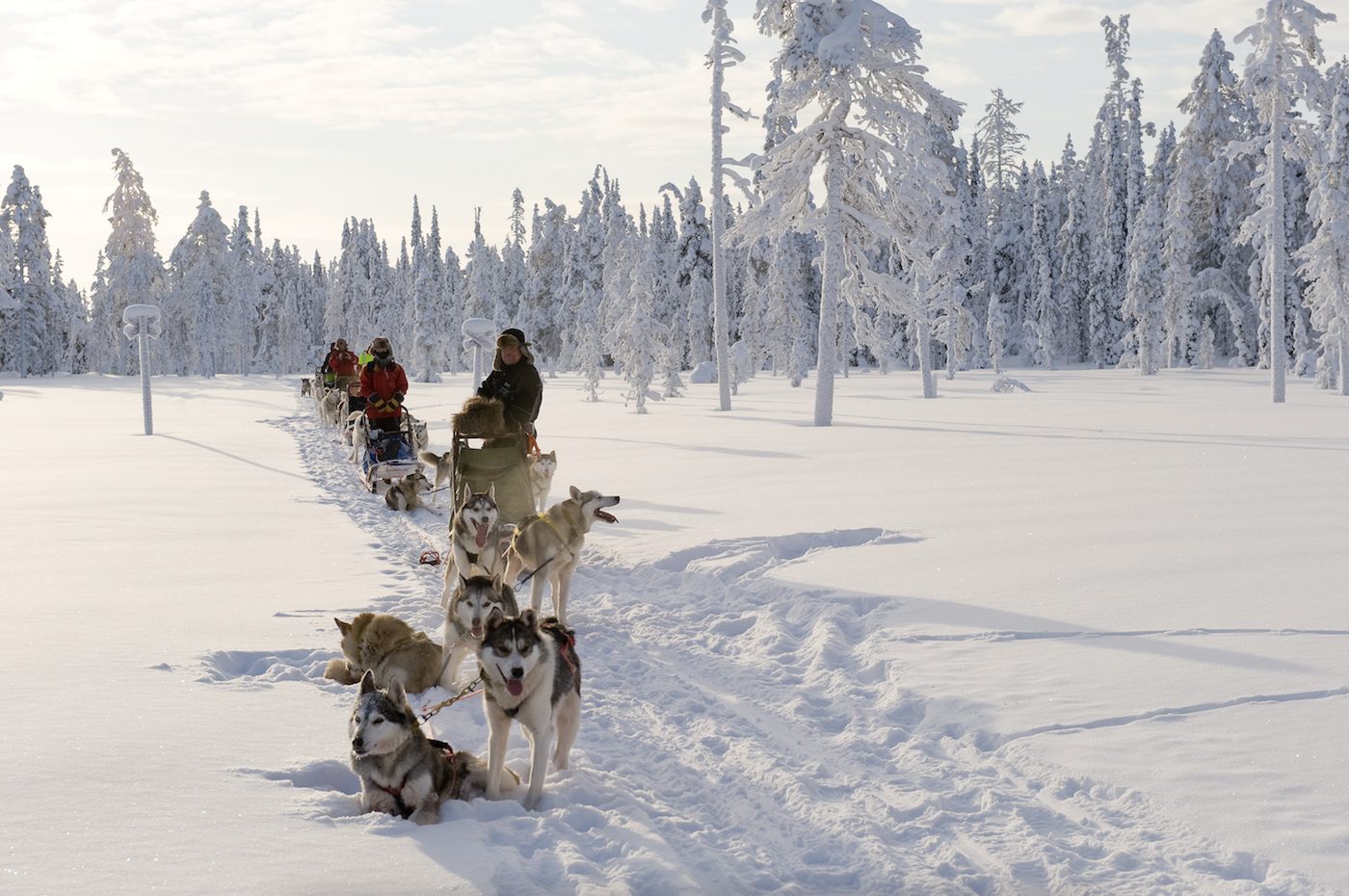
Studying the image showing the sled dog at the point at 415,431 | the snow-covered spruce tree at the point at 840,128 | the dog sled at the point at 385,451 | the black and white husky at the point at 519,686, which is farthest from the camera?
Answer: the snow-covered spruce tree at the point at 840,128

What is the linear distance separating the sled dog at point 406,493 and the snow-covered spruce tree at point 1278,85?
77.3 feet

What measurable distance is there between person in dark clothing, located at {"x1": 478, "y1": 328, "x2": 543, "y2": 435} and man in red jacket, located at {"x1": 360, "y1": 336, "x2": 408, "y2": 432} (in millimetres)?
7071

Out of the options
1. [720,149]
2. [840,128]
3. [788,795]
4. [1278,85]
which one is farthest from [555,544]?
[1278,85]

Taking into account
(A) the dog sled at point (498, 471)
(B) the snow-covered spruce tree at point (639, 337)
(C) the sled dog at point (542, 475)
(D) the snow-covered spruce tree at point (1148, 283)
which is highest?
(D) the snow-covered spruce tree at point (1148, 283)

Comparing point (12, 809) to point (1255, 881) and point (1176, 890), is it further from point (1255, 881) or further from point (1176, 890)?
point (1255, 881)

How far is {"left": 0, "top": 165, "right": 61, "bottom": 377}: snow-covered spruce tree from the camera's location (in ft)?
194

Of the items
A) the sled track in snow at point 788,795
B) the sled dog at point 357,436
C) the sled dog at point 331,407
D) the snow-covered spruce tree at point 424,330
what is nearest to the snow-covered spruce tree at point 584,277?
the snow-covered spruce tree at point 424,330

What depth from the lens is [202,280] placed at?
68.2 m

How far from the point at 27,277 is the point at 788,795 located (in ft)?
223

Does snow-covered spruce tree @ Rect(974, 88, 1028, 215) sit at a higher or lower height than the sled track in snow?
higher

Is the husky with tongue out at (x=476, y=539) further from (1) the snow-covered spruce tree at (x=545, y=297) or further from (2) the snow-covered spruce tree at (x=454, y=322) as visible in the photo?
(2) the snow-covered spruce tree at (x=454, y=322)

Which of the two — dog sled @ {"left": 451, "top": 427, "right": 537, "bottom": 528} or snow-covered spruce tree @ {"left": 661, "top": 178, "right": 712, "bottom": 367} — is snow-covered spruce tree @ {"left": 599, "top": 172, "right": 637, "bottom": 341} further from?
dog sled @ {"left": 451, "top": 427, "right": 537, "bottom": 528}

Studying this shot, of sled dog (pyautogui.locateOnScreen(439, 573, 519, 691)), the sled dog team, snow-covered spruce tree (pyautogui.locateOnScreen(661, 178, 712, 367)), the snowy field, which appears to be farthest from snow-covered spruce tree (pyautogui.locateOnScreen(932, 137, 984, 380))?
the sled dog team

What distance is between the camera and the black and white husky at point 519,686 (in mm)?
4449
